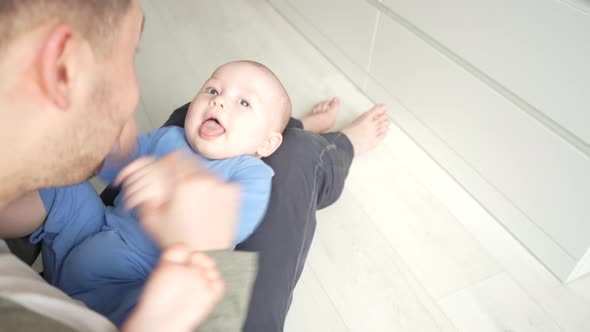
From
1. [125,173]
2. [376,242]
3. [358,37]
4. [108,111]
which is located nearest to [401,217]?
[376,242]

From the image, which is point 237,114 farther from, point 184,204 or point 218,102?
point 184,204

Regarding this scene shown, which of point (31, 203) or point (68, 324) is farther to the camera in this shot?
point (31, 203)

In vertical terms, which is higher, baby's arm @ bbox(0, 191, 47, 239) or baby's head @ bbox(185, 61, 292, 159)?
baby's head @ bbox(185, 61, 292, 159)

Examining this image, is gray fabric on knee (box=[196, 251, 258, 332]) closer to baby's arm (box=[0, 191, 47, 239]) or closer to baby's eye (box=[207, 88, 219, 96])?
baby's arm (box=[0, 191, 47, 239])

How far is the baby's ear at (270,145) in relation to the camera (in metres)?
1.16

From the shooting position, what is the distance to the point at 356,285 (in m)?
1.23

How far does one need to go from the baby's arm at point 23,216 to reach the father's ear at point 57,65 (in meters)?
0.39

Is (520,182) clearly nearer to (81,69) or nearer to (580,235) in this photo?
(580,235)

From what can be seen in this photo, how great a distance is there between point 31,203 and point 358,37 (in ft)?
4.08

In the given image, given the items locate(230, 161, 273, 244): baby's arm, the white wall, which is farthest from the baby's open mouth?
the white wall

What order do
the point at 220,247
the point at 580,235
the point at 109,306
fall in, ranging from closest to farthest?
the point at 220,247 → the point at 109,306 → the point at 580,235

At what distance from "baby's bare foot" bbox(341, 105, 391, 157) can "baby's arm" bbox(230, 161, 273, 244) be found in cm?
53

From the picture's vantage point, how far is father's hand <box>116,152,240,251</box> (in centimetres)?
71

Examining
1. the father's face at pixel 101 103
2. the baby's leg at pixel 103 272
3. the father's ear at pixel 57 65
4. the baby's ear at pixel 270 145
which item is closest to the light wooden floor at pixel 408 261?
the baby's ear at pixel 270 145
